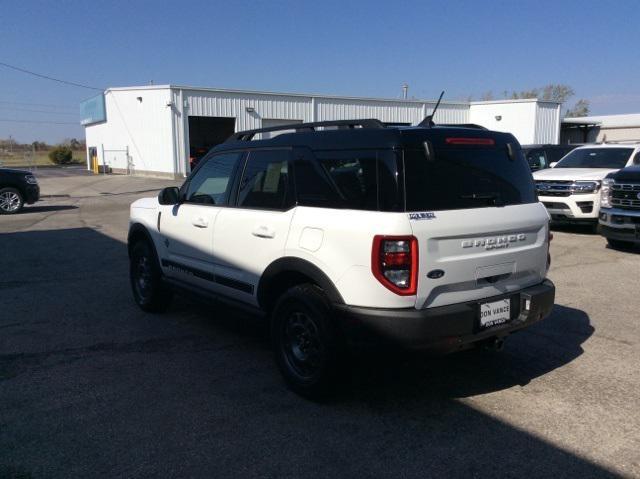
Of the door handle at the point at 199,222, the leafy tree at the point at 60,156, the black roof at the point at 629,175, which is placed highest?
the leafy tree at the point at 60,156

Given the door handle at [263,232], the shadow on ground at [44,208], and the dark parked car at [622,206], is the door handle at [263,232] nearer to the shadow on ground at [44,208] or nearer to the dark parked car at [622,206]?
the dark parked car at [622,206]

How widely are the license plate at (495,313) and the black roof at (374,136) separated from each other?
3.90 feet

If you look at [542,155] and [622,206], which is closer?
[622,206]

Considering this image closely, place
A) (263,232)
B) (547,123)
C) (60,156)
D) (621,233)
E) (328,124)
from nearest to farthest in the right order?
(328,124)
(263,232)
(621,233)
(547,123)
(60,156)

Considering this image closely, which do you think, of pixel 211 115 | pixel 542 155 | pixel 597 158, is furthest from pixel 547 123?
pixel 597 158

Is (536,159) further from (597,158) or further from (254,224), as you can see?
(254,224)

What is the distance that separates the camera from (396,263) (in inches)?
138

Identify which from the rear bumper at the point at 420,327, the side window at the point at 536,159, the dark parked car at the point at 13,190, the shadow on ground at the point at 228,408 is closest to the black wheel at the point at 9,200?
the dark parked car at the point at 13,190

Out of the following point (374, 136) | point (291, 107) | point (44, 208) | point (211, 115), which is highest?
point (291, 107)

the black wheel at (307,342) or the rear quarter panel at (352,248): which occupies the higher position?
the rear quarter panel at (352,248)

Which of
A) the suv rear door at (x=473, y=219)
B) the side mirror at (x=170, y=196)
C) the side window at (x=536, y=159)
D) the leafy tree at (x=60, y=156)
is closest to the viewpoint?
the suv rear door at (x=473, y=219)

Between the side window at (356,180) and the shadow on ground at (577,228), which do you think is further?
the shadow on ground at (577,228)

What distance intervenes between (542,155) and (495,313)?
43.6ft

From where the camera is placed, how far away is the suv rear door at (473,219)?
3594mm
